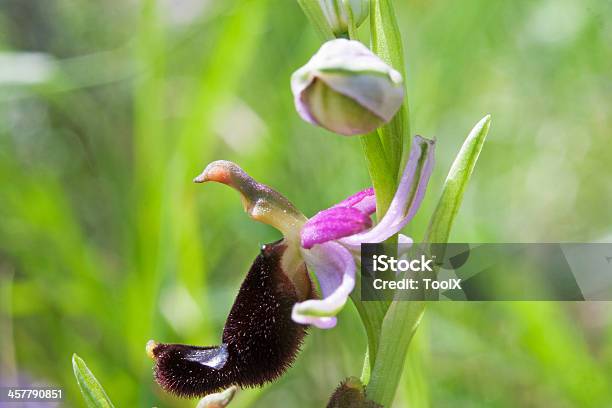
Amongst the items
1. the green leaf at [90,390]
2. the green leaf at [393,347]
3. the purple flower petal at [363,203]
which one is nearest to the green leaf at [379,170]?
the purple flower petal at [363,203]

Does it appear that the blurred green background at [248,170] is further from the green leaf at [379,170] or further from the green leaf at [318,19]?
the green leaf at [318,19]

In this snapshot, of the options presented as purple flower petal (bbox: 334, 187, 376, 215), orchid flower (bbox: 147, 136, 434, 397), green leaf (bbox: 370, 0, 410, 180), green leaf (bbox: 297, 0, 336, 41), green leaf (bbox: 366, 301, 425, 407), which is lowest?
green leaf (bbox: 366, 301, 425, 407)

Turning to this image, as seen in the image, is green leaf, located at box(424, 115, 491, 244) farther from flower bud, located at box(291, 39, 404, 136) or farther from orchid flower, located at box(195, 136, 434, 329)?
flower bud, located at box(291, 39, 404, 136)

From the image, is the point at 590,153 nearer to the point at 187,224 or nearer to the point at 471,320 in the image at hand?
the point at 471,320

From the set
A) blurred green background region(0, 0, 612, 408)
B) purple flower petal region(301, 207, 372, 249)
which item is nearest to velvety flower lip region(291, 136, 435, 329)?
purple flower petal region(301, 207, 372, 249)

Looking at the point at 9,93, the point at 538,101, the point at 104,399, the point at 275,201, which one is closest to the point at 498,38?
the point at 538,101

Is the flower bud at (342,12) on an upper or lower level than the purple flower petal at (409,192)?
upper

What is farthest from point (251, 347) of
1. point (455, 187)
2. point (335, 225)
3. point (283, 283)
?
point (455, 187)
